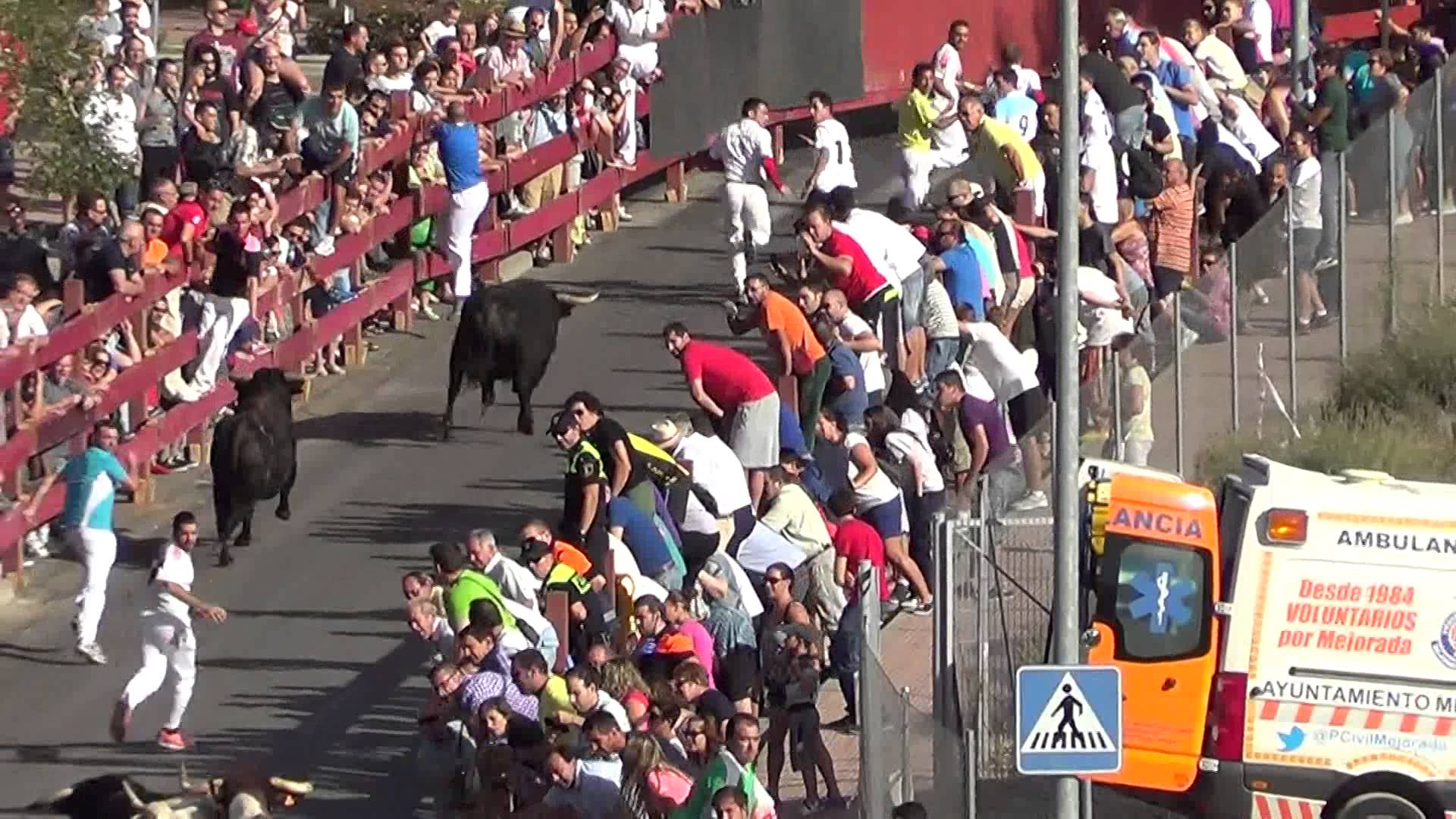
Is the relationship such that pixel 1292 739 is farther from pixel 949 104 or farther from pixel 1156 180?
pixel 949 104

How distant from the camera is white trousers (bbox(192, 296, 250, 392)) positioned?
70.9 ft

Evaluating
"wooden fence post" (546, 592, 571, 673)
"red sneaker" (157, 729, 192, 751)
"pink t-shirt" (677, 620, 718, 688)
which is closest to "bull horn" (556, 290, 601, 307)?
"red sneaker" (157, 729, 192, 751)

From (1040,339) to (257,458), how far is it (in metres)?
5.13

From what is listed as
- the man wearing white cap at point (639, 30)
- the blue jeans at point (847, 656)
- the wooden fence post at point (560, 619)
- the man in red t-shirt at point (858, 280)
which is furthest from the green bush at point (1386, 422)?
the man wearing white cap at point (639, 30)

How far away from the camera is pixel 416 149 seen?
2425 cm

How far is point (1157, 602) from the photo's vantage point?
1563cm

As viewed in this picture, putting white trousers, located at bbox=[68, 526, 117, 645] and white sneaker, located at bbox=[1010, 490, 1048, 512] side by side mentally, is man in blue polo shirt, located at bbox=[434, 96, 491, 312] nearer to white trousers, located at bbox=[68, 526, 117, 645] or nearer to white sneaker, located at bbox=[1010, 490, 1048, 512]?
white trousers, located at bbox=[68, 526, 117, 645]

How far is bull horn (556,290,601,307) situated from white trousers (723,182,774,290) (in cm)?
115

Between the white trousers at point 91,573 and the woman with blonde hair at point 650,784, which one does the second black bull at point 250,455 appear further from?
the woman with blonde hair at point 650,784

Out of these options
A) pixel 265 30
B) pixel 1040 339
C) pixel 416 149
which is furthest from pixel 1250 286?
pixel 265 30

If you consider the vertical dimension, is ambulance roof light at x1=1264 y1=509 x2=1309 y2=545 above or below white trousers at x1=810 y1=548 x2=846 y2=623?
above

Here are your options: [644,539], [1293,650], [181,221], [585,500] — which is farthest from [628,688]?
[181,221]

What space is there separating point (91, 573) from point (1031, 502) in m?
5.47

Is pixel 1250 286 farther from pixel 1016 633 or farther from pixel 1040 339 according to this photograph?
pixel 1016 633
